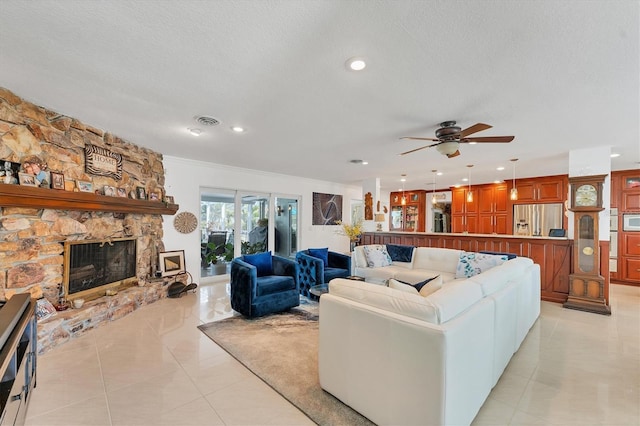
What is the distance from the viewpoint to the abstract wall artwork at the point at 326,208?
787cm

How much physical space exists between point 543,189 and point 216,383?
26.6ft

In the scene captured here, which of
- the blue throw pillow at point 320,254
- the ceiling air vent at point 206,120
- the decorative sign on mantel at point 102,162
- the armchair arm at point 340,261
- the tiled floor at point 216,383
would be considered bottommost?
the tiled floor at point 216,383

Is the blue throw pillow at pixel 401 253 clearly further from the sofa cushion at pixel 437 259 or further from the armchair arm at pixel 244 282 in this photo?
A: the armchair arm at pixel 244 282

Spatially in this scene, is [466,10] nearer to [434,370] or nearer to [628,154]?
[434,370]

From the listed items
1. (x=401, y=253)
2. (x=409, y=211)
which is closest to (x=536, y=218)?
(x=409, y=211)

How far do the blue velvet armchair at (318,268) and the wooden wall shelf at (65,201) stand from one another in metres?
2.61

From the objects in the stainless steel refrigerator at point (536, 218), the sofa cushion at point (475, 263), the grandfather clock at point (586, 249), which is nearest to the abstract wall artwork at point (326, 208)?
the sofa cushion at point (475, 263)

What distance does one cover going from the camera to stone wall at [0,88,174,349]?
266cm

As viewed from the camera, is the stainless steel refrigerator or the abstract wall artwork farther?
the abstract wall artwork

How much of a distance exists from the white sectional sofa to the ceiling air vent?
2346mm

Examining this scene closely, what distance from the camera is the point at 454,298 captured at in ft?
5.75

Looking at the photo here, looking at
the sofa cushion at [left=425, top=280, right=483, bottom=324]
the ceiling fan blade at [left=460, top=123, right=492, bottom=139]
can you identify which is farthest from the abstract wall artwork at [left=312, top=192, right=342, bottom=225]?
the sofa cushion at [left=425, top=280, right=483, bottom=324]

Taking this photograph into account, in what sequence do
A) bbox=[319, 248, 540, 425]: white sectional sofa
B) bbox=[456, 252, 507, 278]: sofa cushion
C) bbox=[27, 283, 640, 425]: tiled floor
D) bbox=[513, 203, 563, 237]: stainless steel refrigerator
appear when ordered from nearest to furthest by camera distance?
bbox=[319, 248, 540, 425]: white sectional sofa, bbox=[27, 283, 640, 425]: tiled floor, bbox=[456, 252, 507, 278]: sofa cushion, bbox=[513, 203, 563, 237]: stainless steel refrigerator

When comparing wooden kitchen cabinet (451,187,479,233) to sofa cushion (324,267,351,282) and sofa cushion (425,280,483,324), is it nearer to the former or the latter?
sofa cushion (324,267,351,282)
